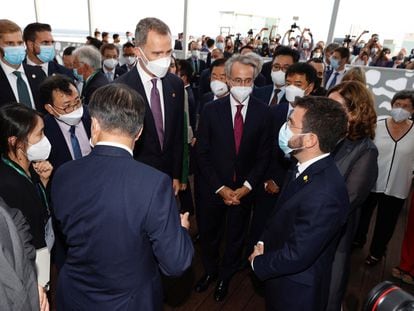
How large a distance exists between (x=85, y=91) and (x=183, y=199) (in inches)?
61.9

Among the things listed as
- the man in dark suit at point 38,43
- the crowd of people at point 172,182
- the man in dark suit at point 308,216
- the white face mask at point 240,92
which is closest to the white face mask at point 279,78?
the crowd of people at point 172,182

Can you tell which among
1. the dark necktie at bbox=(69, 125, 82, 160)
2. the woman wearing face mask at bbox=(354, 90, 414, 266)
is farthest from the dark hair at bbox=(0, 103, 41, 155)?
the woman wearing face mask at bbox=(354, 90, 414, 266)

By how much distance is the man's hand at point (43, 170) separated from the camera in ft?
6.23

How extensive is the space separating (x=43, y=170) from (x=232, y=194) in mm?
1267

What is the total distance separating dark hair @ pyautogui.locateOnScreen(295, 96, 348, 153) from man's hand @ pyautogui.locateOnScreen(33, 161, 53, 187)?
157 centimetres

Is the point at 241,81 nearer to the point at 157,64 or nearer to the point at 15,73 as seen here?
the point at 157,64

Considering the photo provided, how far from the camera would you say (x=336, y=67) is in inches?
175

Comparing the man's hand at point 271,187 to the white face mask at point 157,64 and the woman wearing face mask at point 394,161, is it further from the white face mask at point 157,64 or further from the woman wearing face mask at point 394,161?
the white face mask at point 157,64

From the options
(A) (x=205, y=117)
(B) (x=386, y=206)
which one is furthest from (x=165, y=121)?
(B) (x=386, y=206)

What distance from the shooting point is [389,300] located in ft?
2.72

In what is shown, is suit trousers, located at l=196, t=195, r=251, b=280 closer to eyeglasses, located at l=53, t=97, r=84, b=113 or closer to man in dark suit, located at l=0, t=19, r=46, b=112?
eyeglasses, located at l=53, t=97, r=84, b=113

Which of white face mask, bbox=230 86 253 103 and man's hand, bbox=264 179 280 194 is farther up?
white face mask, bbox=230 86 253 103

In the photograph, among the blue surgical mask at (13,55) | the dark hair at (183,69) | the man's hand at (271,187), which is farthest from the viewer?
the dark hair at (183,69)

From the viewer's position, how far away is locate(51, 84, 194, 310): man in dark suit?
1.05 meters
